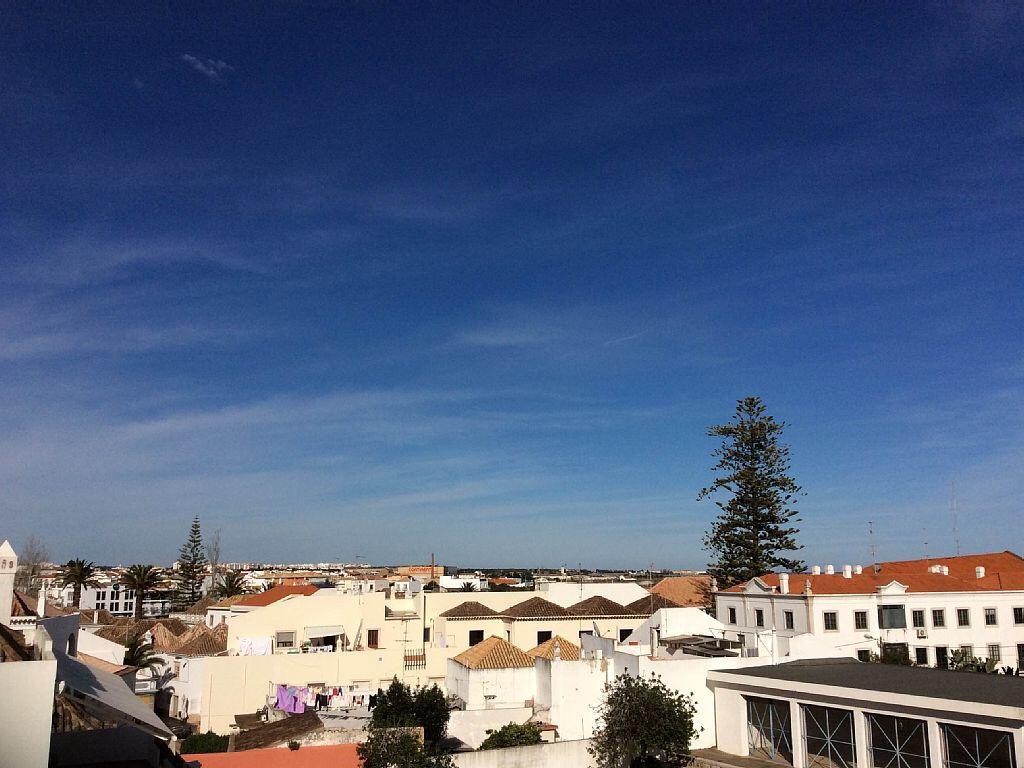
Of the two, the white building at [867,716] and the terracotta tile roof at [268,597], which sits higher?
the terracotta tile roof at [268,597]

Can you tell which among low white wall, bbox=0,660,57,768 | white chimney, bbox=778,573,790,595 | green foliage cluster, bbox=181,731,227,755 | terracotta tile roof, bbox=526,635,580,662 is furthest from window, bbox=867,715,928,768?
low white wall, bbox=0,660,57,768

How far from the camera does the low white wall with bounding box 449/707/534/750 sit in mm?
25703

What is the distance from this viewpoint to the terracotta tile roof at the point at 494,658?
28.5 m

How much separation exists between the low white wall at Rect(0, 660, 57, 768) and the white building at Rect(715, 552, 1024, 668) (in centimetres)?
2707

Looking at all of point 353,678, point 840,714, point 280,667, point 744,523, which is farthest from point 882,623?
point 280,667

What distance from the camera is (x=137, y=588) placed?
5688cm

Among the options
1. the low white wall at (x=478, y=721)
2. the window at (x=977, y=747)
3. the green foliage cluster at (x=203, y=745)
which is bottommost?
the green foliage cluster at (x=203, y=745)

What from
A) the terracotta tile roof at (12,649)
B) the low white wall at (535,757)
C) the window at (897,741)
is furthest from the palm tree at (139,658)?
the window at (897,741)

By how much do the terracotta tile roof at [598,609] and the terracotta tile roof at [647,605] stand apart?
2.13ft

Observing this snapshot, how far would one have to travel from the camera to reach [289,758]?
62.8 ft

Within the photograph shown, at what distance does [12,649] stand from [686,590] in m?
49.4

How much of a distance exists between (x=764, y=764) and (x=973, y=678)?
5871 millimetres

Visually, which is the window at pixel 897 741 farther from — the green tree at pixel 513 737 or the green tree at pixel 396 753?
the green tree at pixel 396 753

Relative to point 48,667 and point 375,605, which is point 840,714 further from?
point 375,605
